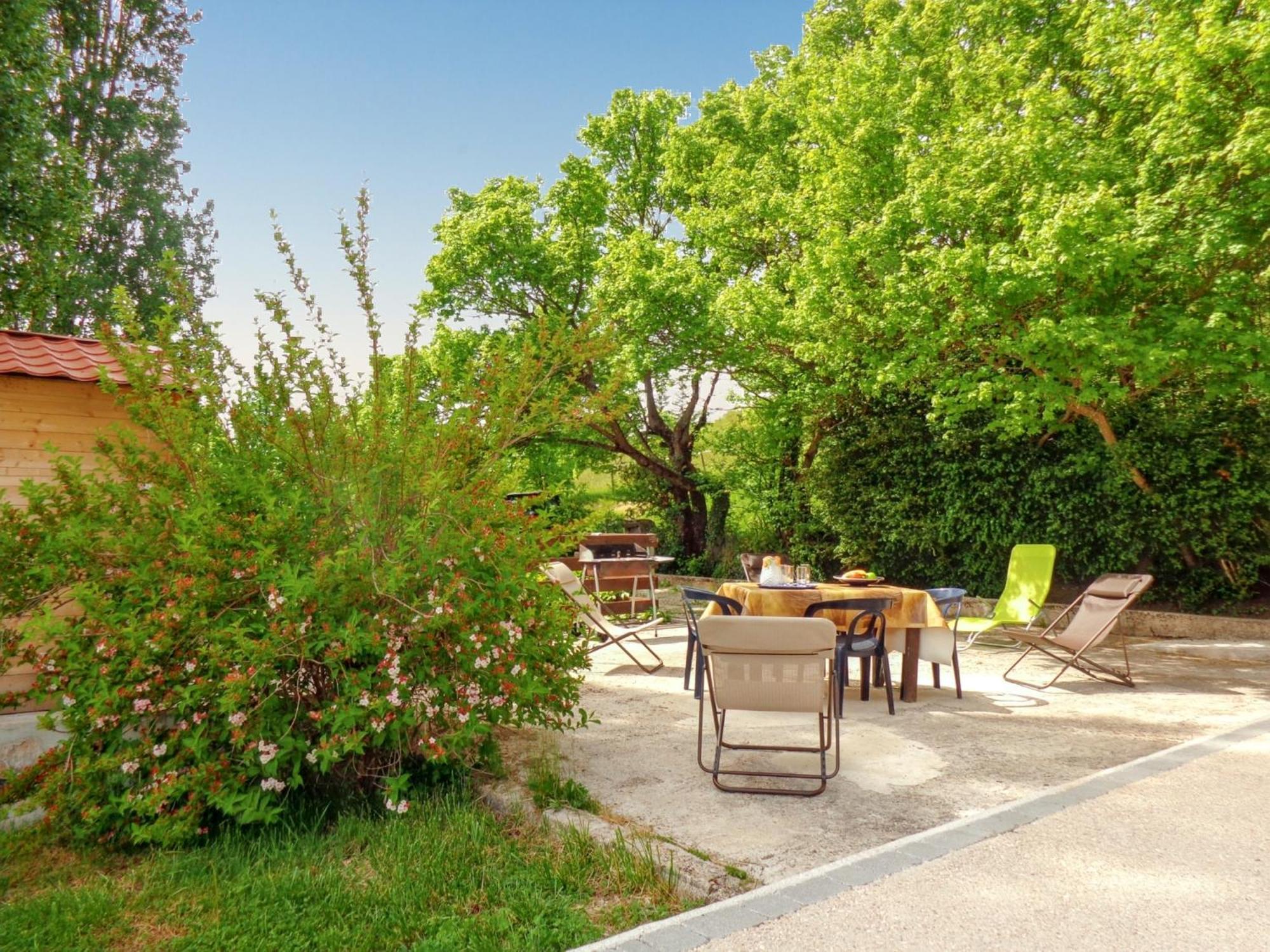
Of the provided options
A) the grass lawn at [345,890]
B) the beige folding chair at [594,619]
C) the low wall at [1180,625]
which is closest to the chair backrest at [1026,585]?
the low wall at [1180,625]

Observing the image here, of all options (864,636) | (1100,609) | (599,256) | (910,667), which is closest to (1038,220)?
(1100,609)

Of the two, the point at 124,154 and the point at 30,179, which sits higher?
the point at 124,154

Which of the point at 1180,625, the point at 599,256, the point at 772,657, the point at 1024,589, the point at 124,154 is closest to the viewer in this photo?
the point at 772,657

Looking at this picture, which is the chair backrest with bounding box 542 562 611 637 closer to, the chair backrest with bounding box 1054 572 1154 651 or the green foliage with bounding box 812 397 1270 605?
the chair backrest with bounding box 1054 572 1154 651

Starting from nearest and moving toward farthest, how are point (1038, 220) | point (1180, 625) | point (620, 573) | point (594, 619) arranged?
point (594, 619) → point (1038, 220) → point (1180, 625) → point (620, 573)

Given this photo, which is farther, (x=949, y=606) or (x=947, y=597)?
(x=949, y=606)

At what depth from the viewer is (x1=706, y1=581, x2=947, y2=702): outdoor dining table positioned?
242 inches

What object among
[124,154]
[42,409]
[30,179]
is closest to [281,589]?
[42,409]

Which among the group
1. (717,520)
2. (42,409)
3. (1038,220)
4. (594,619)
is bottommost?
(594,619)

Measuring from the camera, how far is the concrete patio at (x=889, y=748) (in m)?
3.56

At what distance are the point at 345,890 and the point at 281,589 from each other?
1.34m

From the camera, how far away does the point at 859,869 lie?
300 cm

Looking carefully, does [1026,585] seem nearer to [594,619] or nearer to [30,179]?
[594,619]

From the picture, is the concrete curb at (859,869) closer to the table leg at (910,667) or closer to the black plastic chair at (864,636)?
the black plastic chair at (864,636)
